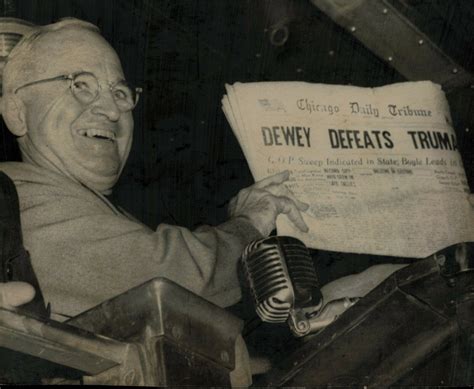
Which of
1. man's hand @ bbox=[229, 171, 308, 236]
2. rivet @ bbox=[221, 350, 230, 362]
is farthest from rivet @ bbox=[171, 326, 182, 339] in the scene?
man's hand @ bbox=[229, 171, 308, 236]

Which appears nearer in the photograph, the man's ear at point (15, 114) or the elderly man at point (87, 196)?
the elderly man at point (87, 196)

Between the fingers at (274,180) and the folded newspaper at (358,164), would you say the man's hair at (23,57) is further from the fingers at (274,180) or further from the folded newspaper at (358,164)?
the fingers at (274,180)

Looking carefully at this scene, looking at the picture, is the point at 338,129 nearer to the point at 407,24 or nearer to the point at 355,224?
the point at 355,224

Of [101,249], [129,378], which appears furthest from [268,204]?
[129,378]

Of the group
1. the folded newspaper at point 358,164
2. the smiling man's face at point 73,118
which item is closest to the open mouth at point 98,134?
the smiling man's face at point 73,118

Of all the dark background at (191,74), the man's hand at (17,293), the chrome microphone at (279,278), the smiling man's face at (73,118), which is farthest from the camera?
the dark background at (191,74)

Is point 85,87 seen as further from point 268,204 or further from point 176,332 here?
point 176,332

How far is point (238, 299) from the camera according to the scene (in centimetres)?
264

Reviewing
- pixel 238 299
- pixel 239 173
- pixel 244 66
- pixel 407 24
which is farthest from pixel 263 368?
pixel 407 24

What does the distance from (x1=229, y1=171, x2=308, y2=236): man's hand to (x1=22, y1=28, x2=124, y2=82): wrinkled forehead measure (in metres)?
0.39

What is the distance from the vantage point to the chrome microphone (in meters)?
2.48

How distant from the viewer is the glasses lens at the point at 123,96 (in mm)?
2818

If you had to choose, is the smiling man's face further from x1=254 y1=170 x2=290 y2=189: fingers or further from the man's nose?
A: x1=254 y1=170 x2=290 y2=189: fingers

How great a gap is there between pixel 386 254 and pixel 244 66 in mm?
671
